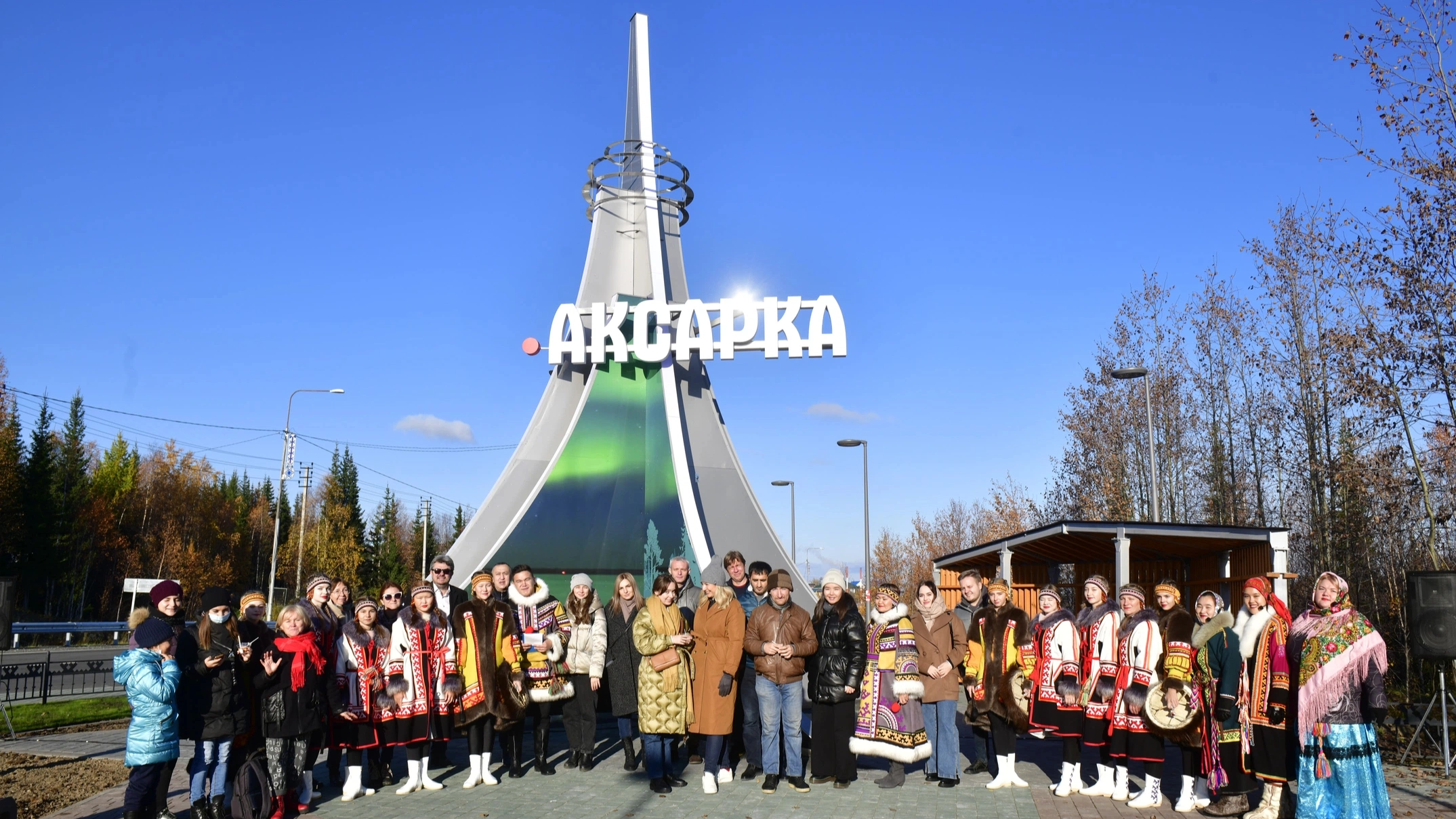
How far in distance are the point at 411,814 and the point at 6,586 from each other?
19.3ft

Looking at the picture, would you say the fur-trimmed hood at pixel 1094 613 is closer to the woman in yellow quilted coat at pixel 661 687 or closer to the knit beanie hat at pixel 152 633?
the woman in yellow quilted coat at pixel 661 687

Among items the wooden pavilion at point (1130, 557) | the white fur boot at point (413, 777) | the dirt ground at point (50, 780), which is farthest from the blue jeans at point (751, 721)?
the dirt ground at point (50, 780)

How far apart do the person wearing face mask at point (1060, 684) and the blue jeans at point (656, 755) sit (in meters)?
2.93

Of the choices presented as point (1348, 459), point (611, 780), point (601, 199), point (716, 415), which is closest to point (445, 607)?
point (611, 780)

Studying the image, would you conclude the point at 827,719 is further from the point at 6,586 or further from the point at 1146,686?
the point at 6,586

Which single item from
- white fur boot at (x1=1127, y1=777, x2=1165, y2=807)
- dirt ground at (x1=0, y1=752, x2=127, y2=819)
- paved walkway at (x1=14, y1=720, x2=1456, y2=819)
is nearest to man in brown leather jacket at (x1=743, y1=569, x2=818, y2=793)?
paved walkway at (x1=14, y1=720, x2=1456, y2=819)

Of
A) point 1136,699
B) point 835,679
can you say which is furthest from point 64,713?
point 1136,699

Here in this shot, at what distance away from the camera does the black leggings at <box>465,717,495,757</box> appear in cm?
783

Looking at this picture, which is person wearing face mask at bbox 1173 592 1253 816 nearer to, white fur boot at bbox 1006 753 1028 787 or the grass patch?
white fur boot at bbox 1006 753 1028 787

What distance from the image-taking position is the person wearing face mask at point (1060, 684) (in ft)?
24.8

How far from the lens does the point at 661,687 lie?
25.1ft

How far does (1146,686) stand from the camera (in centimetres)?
730

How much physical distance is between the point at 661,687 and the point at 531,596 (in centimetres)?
149

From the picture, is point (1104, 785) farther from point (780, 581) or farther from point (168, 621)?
point (168, 621)
